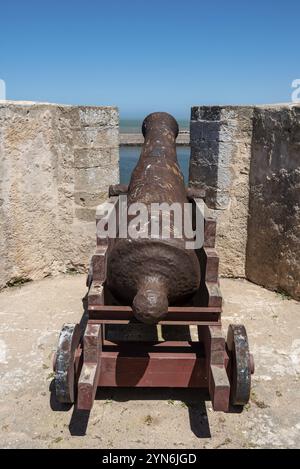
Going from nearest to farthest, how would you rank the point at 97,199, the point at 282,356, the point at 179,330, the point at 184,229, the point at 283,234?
the point at 184,229
the point at 282,356
the point at 179,330
the point at 283,234
the point at 97,199

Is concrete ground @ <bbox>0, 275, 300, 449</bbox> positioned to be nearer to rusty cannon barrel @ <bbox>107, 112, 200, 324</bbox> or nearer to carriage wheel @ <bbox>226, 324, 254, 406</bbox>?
carriage wheel @ <bbox>226, 324, 254, 406</bbox>

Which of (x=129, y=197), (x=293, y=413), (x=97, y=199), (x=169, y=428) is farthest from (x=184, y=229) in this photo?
(x=97, y=199)

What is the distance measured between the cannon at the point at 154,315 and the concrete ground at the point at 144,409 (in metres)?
0.17

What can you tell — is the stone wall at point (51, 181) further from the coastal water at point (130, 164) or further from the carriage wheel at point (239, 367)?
the coastal water at point (130, 164)

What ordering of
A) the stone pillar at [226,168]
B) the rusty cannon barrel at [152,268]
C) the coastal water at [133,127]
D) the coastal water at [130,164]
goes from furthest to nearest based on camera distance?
the coastal water at [133,127]
the coastal water at [130,164]
the stone pillar at [226,168]
the rusty cannon barrel at [152,268]

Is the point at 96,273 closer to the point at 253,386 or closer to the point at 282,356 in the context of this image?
the point at 253,386

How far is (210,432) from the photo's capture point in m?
2.62

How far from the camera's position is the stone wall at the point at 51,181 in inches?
181

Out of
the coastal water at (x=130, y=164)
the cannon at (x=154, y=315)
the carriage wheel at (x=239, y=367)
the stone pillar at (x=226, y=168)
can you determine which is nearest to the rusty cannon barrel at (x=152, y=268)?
the cannon at (x=154, y=315)

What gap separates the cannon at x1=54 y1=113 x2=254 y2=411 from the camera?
250 cm

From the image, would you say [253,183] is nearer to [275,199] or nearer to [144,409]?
[275,199]

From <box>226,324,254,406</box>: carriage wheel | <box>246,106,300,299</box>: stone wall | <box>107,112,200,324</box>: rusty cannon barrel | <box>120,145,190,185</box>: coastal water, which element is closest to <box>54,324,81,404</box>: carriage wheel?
<box>107,112,200,324</box>: rusty cannon barrel

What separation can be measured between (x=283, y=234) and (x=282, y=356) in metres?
1.52

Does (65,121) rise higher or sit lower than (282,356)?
higher
